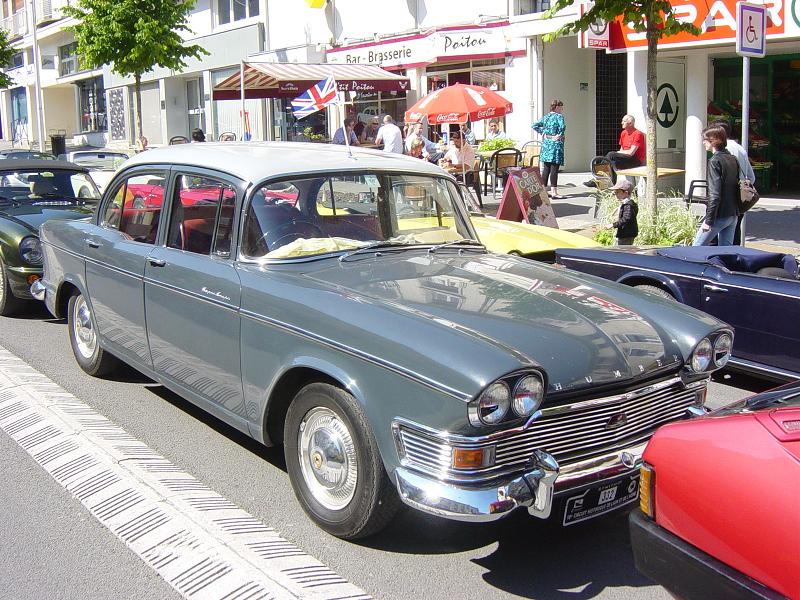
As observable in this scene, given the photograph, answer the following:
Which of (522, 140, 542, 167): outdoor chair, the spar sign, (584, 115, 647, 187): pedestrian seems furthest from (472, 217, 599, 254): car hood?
(522, 140, 542, 167): outdoor chair

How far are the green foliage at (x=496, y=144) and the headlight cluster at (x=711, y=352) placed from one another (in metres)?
16.0

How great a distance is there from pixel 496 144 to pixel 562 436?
17.0 m

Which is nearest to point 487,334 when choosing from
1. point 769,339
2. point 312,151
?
point 312,151

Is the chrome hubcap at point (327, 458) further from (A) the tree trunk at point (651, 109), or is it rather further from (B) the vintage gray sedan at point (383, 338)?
(A) the tree trunk at point (651, 109)

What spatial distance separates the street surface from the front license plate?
278mm

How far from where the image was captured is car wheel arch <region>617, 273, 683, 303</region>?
6.57 meters

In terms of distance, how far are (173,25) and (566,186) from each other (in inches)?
378

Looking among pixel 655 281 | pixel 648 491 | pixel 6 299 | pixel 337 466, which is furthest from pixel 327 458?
pixel 6 299

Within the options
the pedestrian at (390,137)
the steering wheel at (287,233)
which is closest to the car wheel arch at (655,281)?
the steering wheel at (287,233)

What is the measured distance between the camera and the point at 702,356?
411cm

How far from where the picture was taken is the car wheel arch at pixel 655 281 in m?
6.57

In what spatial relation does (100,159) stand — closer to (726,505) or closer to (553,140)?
(553,140)

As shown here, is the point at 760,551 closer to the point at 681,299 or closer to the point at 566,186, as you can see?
the point at 681,299

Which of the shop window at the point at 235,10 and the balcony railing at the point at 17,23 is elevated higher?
the balcony railing at the point at 17,23
